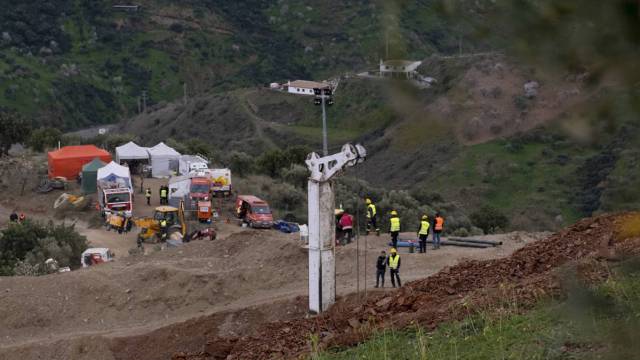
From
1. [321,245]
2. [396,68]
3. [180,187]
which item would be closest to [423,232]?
[321,245]

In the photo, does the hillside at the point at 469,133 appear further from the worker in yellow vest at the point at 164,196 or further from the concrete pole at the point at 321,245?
the worker in yellow vest at the point at 164,196

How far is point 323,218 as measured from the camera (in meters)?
14.4

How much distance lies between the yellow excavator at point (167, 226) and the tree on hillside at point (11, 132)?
63.2ft

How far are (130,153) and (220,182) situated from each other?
5567 millimetres

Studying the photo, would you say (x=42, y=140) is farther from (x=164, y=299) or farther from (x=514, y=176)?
(x=164, y=299)

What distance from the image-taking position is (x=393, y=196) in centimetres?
3388

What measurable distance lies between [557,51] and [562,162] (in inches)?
1738

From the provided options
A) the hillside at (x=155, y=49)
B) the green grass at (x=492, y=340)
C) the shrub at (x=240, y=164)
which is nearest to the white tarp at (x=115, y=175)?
the shrub at (x=240, y=164)

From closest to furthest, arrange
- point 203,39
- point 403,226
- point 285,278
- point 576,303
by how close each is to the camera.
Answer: point 576,303, point 285,278, point 403,226, point 203,39

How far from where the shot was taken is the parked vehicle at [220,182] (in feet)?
110

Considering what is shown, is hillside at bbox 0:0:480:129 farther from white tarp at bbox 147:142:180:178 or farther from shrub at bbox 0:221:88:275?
shrub at bbox 0:221:88:275

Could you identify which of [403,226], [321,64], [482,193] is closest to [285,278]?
[403,226]

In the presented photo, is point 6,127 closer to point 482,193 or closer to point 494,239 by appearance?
point 482,193

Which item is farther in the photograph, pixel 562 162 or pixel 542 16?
pixel 562 162
